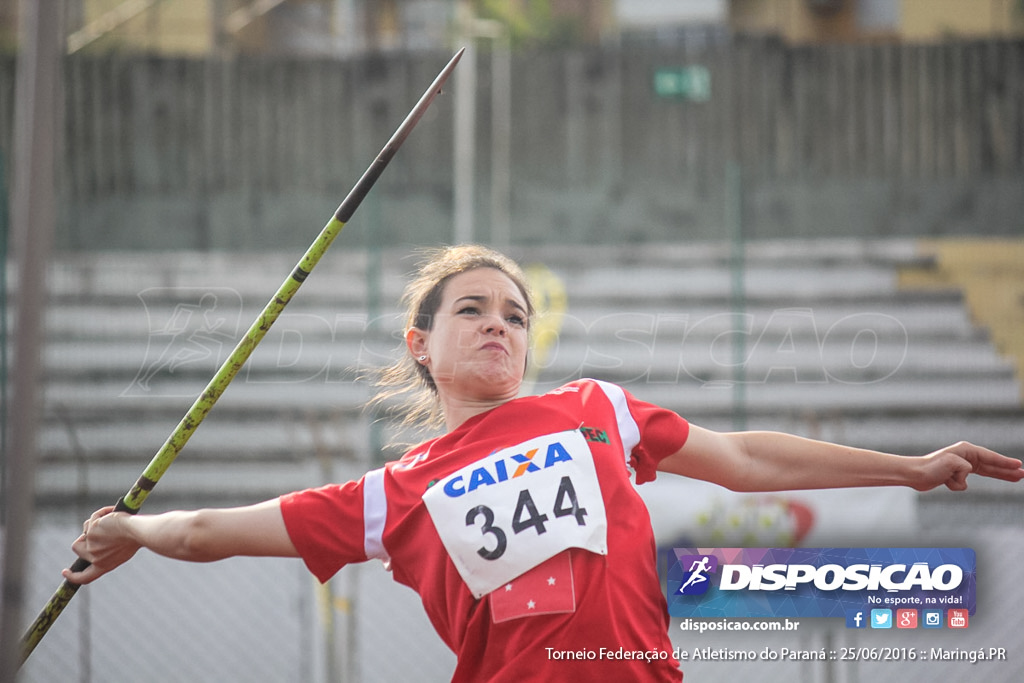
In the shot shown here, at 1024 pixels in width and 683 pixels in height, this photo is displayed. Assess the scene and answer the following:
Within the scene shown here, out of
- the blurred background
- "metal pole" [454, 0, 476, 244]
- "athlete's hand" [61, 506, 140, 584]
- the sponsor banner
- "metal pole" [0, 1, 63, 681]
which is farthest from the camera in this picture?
"metal pole" [454, 0, 476, 244]

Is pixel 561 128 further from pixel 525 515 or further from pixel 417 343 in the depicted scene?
pixel 525 515

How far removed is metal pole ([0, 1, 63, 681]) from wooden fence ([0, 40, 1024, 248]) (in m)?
5.11

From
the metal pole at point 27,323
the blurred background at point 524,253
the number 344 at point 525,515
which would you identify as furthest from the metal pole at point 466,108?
the metal pole at point 27,323

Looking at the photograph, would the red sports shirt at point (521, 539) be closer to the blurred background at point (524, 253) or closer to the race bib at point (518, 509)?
the race bib at point (518, 509)

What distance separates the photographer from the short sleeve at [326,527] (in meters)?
1.91

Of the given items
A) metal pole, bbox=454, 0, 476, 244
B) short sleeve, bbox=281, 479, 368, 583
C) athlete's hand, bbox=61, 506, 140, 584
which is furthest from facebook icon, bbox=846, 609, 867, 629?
metal pole, bbox=454, 0, 476, 244

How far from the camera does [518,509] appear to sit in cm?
188

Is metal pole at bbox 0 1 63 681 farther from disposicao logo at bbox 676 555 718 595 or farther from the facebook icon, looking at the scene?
the facebook icon

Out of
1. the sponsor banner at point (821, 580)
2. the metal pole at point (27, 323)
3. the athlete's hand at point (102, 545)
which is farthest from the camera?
the sponsor banner at point (821, 580)

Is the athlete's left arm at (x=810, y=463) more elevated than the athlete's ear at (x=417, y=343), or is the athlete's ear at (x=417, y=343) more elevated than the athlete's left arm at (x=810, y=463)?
the athlete's ear at (x=417, y=343)

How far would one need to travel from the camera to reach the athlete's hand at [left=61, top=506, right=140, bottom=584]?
196 centimetres

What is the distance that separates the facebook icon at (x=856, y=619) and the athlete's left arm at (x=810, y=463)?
339 millimetres

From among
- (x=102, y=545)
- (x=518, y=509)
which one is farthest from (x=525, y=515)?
(x=102, y=545)

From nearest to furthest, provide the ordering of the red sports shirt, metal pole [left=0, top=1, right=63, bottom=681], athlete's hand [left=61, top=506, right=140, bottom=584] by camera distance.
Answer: metal pole [left=0, top=1, right=63, bottom=681] < the red sports shirt < athlete's hand [left=61, top=506, right=140, bottom=584]
